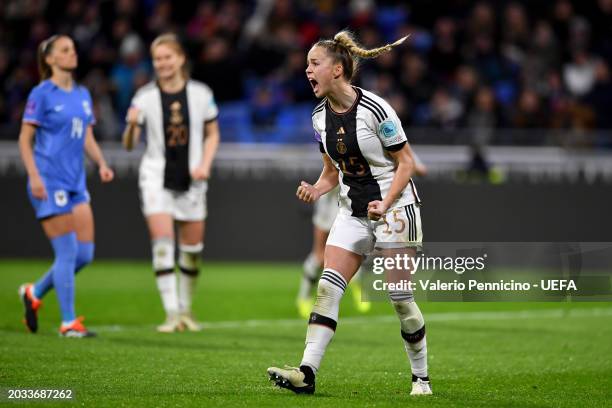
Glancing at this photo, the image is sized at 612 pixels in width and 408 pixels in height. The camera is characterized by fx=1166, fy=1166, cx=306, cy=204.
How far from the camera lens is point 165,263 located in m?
11.2

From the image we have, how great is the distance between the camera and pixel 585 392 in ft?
25.0

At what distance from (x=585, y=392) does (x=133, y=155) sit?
12574 mm

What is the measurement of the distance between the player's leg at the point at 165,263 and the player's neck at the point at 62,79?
1520 mm

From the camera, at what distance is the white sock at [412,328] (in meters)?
7.27

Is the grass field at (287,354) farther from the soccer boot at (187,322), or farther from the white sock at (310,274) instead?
the white sock at (310,274)

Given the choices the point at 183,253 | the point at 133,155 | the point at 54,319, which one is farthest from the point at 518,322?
the point at 133,155

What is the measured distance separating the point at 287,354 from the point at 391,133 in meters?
2.85

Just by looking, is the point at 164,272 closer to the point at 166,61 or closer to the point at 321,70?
the point at 166,61

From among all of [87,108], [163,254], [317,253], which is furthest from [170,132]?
[317,253]

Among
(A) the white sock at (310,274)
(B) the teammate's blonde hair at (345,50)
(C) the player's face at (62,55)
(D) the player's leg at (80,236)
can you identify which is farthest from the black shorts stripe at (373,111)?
(A) the white sock at (310,274)

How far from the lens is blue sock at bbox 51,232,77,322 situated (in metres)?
10.3

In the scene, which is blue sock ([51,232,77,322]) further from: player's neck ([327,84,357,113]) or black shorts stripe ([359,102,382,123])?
black shorts stripe ([359,102,382,123])

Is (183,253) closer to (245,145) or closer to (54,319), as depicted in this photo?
(54,319)

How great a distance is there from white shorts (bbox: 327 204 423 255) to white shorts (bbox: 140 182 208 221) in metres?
4.00
